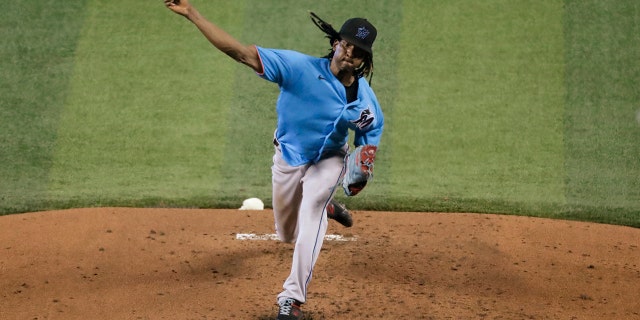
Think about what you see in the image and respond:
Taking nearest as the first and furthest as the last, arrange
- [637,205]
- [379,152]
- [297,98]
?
[297,98] < [637,205] < [379,152]

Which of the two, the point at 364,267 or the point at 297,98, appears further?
the point at 364,267

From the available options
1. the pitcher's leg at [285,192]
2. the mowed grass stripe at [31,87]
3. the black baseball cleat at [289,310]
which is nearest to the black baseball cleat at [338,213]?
the pitcher's leg at [285,192]

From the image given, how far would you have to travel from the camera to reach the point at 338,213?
724cm

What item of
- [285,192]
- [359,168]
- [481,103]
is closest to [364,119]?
[359,168]

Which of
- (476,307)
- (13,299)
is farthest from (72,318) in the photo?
(476,307)

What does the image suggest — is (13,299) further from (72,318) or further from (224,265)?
(224,265)

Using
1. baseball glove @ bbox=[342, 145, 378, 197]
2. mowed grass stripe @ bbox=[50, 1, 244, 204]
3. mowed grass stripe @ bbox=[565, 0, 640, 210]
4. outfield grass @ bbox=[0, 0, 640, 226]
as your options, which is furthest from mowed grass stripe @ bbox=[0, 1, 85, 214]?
mowed grass stripe @ bbox=[565, 0, 640, 210]

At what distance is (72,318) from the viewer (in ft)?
19.7

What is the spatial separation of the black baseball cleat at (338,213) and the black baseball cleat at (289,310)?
1.33 m

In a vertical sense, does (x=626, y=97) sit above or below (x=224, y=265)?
above

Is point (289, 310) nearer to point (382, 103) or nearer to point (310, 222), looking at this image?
point (310, 222)

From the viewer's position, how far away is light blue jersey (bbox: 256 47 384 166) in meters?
5.95

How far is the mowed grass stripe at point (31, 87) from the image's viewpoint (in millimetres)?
8713

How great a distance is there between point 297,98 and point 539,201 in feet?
10.8
